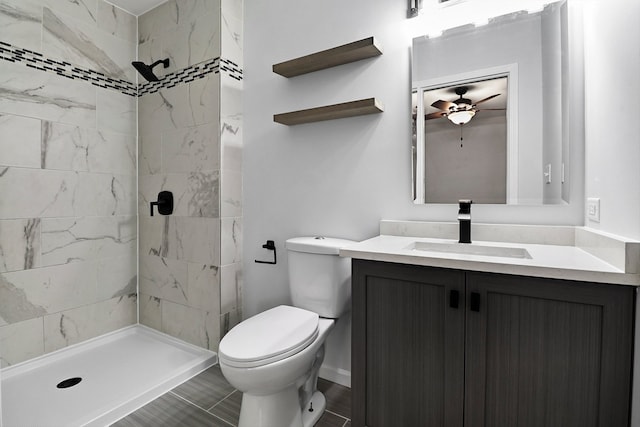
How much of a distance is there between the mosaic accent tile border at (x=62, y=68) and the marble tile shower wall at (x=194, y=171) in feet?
0.60

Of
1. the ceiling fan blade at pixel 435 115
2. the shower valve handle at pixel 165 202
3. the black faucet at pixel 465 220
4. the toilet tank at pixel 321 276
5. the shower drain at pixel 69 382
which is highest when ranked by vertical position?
the ceiling fan blade at pixel 435 115

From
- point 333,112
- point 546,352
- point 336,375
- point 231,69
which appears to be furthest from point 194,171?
point 546,352

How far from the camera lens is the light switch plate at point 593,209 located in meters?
1.20

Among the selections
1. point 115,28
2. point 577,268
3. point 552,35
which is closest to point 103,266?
point 115,28

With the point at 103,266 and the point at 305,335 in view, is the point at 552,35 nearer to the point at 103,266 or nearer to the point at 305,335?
the point at 305,335

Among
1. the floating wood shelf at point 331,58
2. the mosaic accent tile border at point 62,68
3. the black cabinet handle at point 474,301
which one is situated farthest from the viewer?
the mosaic accent tile border at point 62,68

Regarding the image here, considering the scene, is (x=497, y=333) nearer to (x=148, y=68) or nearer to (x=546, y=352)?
(x=546, y=352)

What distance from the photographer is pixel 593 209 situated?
1.24 m

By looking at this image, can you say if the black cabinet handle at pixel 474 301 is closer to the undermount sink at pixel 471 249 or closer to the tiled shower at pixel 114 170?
the undermount sink at pixel 471 249

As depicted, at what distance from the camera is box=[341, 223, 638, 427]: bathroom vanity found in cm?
92

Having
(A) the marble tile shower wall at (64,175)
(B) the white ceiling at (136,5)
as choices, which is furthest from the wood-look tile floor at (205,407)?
(B) the white ceiling at (136,5)

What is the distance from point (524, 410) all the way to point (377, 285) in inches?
23.6

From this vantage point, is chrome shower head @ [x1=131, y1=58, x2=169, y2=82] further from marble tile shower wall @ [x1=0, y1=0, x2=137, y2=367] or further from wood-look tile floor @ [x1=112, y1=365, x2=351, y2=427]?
wood-look tile floor @ [x1=112, y1=365, x2=351, y2=427]

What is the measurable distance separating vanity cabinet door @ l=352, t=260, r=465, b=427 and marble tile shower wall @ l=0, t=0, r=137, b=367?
2095mm
